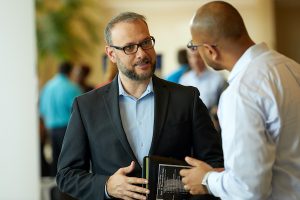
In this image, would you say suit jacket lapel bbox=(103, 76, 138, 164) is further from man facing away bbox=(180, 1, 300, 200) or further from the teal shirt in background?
the teal shirt in background

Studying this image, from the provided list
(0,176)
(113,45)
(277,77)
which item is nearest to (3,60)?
(0,176)

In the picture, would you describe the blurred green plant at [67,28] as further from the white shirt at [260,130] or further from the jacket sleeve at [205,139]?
the white shirt at [260,130]

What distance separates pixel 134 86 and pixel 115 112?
139mm

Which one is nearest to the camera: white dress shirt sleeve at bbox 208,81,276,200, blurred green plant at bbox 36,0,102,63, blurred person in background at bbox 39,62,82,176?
white dress shirt sleeve at bbox 208,81,276,200

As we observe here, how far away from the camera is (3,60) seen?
146 inches

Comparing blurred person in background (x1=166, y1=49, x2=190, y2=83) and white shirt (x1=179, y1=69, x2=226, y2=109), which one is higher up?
blurred person in background (x1=166, y1=49, x2=190, y2=83)

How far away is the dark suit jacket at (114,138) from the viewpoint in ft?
6.03

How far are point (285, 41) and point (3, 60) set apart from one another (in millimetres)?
5340

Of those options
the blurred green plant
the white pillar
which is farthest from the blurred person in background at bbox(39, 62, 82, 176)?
the white pillar

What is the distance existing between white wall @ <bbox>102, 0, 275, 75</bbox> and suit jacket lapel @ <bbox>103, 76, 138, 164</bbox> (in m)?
3.27

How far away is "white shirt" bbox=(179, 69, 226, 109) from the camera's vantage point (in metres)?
2.91

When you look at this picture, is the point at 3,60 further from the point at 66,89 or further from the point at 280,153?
the point at 280,153

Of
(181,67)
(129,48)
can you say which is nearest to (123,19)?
(129,48)

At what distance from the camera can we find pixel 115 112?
187 centimetres
